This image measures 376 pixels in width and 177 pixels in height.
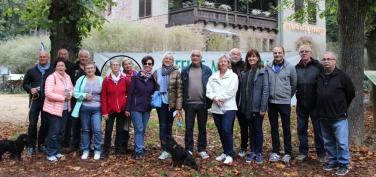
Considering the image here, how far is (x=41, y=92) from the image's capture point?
23.3ft

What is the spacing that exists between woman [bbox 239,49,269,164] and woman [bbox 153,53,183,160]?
39.5 inches

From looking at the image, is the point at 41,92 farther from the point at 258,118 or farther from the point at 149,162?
the point at 258,118

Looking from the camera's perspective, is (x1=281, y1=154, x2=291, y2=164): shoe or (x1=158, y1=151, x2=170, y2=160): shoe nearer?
(x1=281, y1=154, x2=291, y2=164): shoe

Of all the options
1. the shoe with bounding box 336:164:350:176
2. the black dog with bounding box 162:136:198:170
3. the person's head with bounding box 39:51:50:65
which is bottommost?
the shoe with bounding box 336:164:350:176

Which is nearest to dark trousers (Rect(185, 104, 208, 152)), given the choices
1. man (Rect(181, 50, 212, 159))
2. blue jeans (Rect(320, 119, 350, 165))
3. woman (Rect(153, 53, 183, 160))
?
man (Rect(181, 50, 212, 159))

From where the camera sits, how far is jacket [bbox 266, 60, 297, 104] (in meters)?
6.61

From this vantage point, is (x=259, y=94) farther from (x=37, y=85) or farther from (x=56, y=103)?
(x=37, y=85)

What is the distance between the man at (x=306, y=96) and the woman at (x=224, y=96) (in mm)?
1007

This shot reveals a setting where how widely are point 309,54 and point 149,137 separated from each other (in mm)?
4198

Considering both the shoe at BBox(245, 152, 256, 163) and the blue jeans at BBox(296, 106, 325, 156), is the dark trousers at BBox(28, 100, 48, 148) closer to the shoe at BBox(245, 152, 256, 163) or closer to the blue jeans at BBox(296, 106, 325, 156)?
the shoe at BBox(245, 152, 256, 163)

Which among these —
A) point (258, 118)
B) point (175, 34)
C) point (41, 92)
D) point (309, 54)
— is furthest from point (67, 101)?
point (175, 34)

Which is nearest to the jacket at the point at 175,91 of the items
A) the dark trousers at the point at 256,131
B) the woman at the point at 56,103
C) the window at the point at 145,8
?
the dark trousers at the point at 256,131

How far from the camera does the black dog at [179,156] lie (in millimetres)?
6410

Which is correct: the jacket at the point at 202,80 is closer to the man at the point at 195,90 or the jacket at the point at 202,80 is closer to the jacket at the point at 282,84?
the man at the point at 195,90
